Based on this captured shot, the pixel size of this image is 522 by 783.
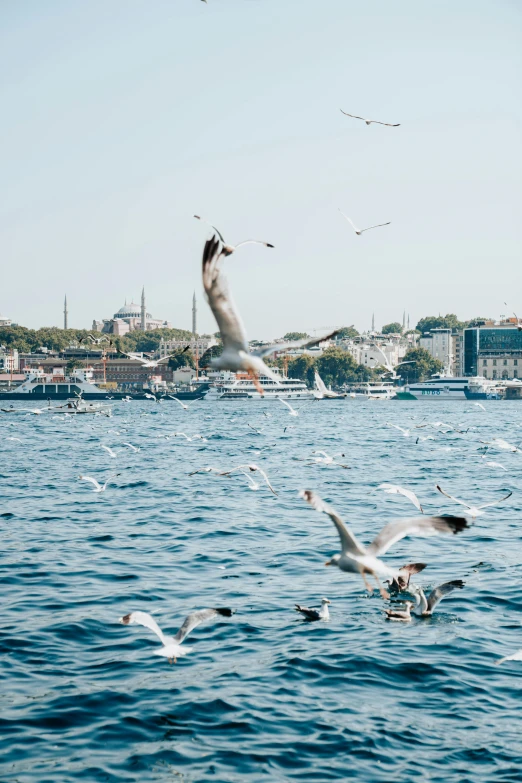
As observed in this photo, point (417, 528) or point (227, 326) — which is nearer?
point (227, 326)

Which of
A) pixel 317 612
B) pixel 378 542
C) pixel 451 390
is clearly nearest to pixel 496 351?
pixel 451 390

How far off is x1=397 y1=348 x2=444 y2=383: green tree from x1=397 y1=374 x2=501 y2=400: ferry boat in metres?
27.9

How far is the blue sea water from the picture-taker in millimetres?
8391

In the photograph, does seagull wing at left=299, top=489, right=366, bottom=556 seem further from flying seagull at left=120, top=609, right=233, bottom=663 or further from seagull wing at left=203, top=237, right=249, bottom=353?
flying seagull at left=120, top=609, right=233, bottom=663

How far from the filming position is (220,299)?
665cm

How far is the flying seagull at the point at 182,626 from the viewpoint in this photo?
30.8 ft

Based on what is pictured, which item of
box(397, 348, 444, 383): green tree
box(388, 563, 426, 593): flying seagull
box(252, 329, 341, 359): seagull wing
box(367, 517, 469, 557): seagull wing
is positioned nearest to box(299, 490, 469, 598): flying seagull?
box(367, 517, 469, 557): seagull wing

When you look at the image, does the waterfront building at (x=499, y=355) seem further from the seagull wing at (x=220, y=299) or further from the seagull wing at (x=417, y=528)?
the seagull wing at (x=220, y=299)

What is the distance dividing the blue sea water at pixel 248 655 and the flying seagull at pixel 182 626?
0.36 meters

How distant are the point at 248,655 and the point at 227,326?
551 centimetres

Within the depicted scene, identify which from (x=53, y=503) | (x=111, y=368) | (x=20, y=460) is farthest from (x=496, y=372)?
(x=53, y=503)

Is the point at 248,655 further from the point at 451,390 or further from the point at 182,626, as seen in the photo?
the point at 451,390

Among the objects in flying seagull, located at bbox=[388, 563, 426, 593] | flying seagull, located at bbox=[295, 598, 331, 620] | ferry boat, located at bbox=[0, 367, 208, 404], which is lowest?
flying seagull, located at bbox=[295, 598, 331, 620]

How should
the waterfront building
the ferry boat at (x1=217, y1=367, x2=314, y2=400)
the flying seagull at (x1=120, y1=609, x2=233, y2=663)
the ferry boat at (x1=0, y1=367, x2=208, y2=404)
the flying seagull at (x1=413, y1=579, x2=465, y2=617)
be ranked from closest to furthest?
the flying seagull at (x1=120, y1=609, x2=233, y2=663), the flying seagull at (x1=413, y1=579, x2=465, y2=617), the ferry boat at (x1=217, y1=367, x2=314, y2=400), the ferry boat at (x1=0, y1=367, x2=208, y2=404), the waterfront building
